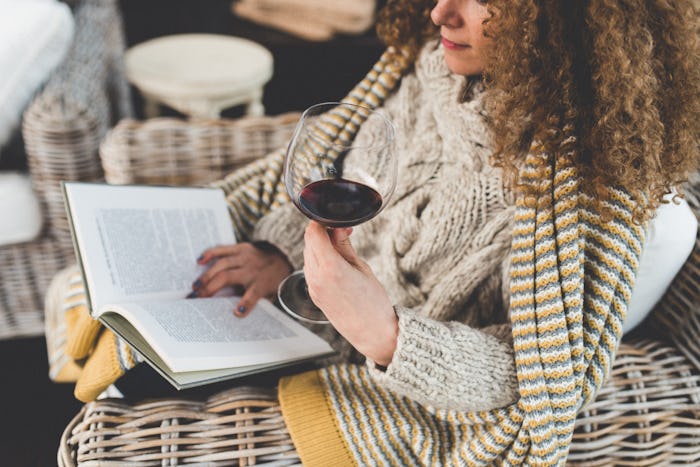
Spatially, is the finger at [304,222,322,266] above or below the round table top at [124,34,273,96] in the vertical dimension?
above

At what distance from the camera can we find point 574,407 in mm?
780

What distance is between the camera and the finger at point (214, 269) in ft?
3.37

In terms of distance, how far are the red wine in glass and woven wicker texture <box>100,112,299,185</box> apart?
1.88 ft

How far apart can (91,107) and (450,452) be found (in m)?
1.08

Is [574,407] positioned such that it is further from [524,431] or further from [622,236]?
[622,236]

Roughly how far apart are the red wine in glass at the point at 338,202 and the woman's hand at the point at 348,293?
18 mm

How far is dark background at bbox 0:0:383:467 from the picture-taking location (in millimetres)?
1535

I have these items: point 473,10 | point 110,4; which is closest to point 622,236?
point 473,10

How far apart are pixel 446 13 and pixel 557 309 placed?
1.36 ft

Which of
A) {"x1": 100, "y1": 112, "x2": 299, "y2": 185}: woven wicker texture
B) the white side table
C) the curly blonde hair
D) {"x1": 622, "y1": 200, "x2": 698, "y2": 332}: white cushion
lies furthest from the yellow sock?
the white side table

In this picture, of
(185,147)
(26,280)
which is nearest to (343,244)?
(185,147)

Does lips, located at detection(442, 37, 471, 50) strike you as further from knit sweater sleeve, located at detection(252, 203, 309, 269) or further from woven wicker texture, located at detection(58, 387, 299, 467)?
woven wicker texture, located at detection(58, 387, 299, 467)

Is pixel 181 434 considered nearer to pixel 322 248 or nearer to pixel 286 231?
pixel 322 248

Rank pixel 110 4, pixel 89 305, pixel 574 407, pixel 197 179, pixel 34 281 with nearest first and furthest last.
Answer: pixel 574 407 → pixel 89 305 → pixel 197 179 → pixel 34 281 → pixel 110 4
